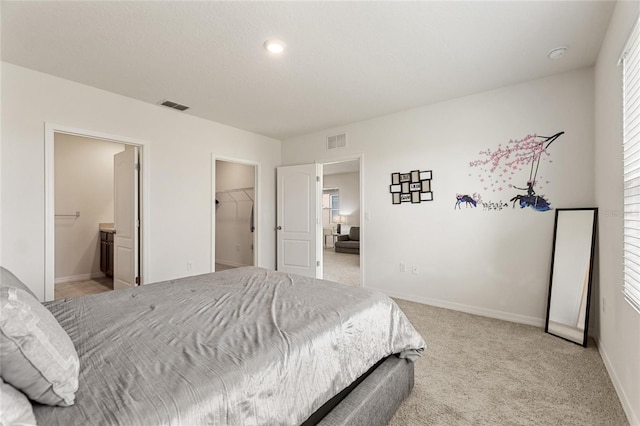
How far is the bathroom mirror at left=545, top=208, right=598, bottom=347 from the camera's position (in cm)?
261

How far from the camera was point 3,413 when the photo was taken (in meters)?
0.67

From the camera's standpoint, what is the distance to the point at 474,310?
3.44 metres

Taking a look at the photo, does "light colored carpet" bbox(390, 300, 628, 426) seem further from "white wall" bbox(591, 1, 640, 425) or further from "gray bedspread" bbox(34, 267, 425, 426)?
"gray bedspread" bbox(34, 267, 425, 426)

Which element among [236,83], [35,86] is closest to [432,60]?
[236,83]

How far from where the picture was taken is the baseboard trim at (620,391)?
1.61 metres

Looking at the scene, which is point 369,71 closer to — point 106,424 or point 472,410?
point 472,410

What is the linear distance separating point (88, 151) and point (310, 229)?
4282 millimetres

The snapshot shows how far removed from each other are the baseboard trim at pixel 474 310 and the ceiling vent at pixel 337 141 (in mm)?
2346

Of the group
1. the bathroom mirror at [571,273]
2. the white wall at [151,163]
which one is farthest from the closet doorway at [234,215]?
the bathroom mirror at [571,273]

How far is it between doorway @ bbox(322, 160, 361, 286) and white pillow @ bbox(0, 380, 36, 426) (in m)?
6.67

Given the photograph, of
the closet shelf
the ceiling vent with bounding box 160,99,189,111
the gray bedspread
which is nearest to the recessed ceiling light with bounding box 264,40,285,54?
the ceiling vent with bounding box 160,99,189,111

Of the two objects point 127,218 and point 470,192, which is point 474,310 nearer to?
point 470,192

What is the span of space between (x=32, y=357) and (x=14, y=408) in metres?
0.14

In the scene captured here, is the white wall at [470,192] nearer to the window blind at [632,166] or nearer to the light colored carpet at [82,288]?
the window blind at [632,166]
